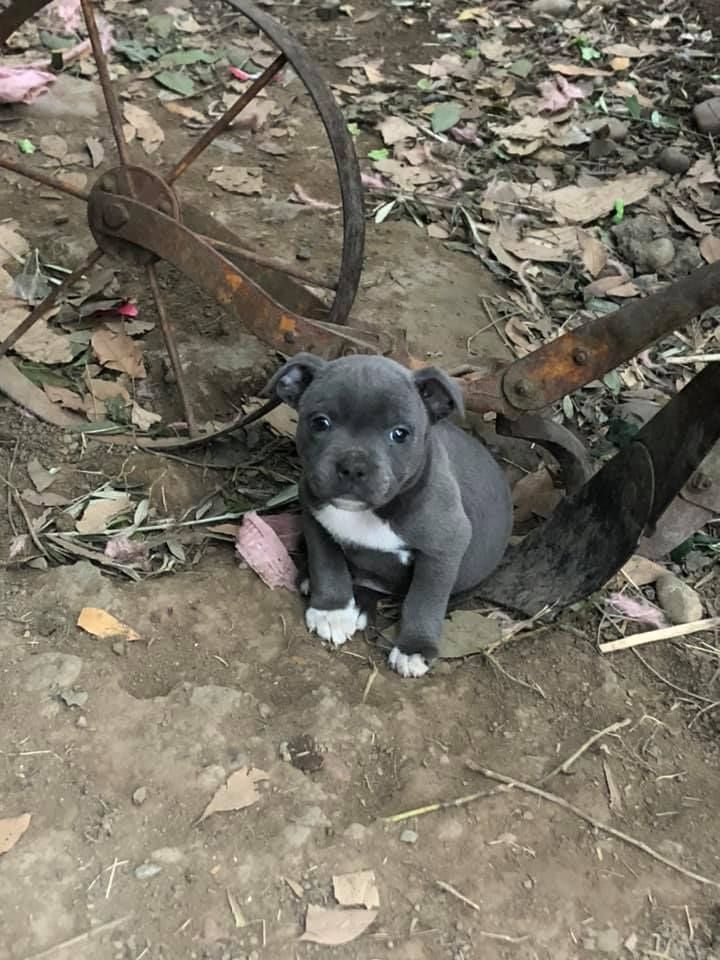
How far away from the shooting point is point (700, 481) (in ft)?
11.4

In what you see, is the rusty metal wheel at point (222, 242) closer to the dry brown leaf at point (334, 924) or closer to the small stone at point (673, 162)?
the dry brown leaf at point (334, 924)

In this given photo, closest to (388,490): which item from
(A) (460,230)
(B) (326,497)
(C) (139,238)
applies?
(B) (326,497)

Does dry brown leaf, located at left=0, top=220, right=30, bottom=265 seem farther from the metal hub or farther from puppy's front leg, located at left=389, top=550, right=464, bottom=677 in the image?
puppy's front leg, located at left=389, top=550, right=464, bottom=677

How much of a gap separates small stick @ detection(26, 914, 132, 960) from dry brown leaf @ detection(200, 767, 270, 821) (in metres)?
0.36

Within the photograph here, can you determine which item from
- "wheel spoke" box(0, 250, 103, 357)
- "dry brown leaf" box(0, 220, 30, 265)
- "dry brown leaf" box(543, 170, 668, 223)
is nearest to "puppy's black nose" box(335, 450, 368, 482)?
"wheel spoke" box(0, 250, 103, 357)

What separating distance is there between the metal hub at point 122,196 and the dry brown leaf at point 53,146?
7.06 ft

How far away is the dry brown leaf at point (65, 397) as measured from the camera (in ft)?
14.3

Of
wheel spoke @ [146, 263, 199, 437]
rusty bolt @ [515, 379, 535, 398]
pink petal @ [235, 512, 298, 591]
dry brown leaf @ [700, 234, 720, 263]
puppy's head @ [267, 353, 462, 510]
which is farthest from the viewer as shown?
dry brown leaf @ [700, 234, 720, 263]

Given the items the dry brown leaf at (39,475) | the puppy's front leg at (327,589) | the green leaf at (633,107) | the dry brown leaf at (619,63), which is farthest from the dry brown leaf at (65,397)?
the dry brown leaf at (619,63)

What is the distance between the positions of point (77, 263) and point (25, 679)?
8.53 ft

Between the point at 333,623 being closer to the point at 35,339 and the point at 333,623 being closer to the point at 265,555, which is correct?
the point at 265,555

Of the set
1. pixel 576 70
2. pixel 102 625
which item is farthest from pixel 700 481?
pixel 576 70

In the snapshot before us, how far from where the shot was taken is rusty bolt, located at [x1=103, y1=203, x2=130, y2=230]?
12.5 feet

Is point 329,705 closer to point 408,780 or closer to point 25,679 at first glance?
point 408,780
